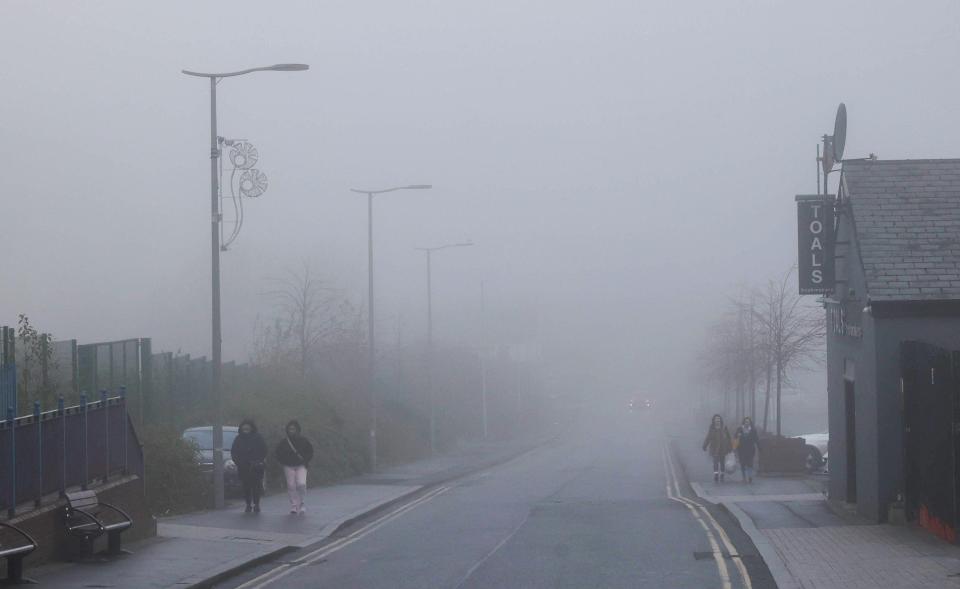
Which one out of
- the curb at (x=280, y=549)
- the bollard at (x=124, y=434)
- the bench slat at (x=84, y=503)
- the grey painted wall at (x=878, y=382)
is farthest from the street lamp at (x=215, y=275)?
the grey painted wall at (x=878, y=382)

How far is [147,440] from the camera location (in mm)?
21781

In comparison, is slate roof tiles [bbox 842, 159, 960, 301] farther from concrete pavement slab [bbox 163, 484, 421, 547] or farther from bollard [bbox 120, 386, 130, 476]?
bollard [bbox 120, 386, 130, 476]

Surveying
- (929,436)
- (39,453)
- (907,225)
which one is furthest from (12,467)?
(907,225)

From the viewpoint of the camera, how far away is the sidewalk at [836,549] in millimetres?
12266

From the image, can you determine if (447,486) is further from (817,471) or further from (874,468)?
(874,468)

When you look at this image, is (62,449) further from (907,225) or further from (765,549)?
(907,225)

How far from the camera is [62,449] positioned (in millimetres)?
14469

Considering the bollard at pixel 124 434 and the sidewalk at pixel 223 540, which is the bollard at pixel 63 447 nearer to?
the sidewalk at pixel 223 540

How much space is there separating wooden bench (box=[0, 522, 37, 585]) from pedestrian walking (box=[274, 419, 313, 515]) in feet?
28.1

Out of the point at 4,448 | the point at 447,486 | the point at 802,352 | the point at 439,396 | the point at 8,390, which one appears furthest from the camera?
the point at 439,396

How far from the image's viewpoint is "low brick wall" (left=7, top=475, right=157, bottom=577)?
13.2m

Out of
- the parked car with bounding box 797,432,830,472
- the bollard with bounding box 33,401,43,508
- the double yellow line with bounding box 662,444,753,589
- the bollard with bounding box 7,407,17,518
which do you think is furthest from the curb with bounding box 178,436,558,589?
the parked car with bounding box 797,432,830,472

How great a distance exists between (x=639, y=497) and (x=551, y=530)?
26.3 feet

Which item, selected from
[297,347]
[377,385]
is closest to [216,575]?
[297,347]
